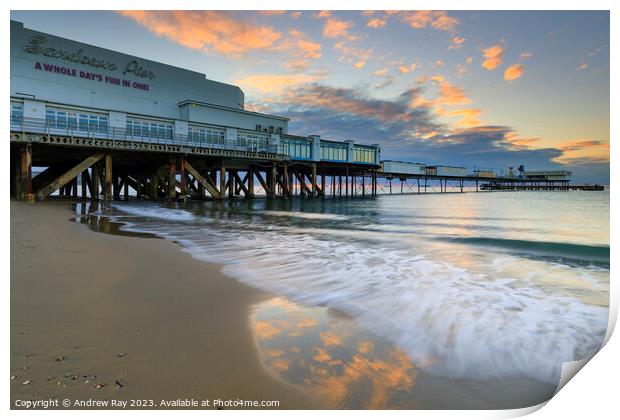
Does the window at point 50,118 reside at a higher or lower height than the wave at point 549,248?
higher

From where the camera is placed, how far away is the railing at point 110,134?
21406 millimetres

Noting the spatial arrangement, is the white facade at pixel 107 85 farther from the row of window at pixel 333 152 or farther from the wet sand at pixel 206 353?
the wet sand at pixel 206 353

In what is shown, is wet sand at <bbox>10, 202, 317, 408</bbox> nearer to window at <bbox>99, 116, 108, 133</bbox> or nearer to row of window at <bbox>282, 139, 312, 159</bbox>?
window at <bbox>99, 116, 108, 133</bbox>

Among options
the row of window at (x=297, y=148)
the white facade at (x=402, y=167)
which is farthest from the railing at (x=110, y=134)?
the white facade at (x=402, y=167)

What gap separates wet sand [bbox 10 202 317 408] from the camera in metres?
2.14

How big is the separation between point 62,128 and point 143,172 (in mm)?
9053

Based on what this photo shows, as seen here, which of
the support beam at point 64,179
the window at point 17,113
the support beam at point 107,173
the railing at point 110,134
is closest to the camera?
the support beam at point 64,179

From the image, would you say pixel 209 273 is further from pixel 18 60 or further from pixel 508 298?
pixel 18 60

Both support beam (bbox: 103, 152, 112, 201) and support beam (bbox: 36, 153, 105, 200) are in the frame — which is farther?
support beam (bbox: 103, 152, 112, 201)

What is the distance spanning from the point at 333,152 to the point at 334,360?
4221 centimetres

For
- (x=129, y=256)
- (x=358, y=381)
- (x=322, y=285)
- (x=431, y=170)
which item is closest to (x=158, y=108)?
(x=129, y=256)

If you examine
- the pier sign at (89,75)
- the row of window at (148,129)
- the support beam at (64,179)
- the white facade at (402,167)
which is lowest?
the support beam at (64,179)

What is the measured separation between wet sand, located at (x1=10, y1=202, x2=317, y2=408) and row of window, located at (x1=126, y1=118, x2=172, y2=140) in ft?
81.3

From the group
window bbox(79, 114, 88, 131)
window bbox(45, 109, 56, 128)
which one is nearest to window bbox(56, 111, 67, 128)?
window bbox(45, 109, 56, 128)
